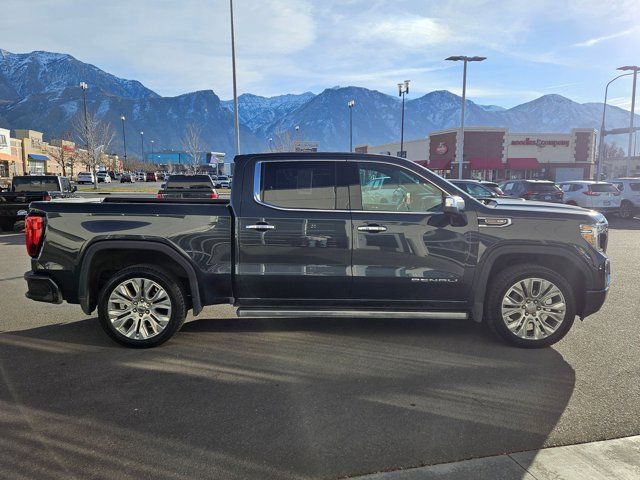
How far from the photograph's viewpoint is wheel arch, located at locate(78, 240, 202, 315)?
4512 millimetres

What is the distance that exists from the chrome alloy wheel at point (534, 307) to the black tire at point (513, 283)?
1.3 inches

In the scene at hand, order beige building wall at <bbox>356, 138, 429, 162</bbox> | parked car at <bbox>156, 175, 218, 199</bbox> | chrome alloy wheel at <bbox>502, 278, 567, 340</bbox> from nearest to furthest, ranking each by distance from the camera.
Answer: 1. chrome alloy wheel at <bbox>502, 278, 567, 340</bbox>
2. parked car at <bbox>156, 175, 218, 199</bbox>
3. beige building wall at <bbox>356, 138, 429, 162</bbox>

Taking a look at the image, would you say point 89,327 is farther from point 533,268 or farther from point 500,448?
point 533,268

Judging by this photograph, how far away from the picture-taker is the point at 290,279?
454 centimetres

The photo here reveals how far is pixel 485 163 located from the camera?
4375 centimetres

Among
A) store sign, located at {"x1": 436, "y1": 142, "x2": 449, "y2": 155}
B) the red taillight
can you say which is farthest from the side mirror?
store sign, located at {"x1": 436, "y1": 142, "x2": 449, "y2": 155}

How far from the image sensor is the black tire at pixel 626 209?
18578 millimetres

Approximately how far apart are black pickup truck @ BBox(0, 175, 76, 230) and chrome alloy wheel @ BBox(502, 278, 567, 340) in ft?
43.5

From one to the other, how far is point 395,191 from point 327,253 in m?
0.95

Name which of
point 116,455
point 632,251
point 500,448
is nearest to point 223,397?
point 116,455

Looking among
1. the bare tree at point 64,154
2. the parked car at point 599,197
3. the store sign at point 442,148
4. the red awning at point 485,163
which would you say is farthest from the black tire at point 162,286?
the bare tree at point 64,154

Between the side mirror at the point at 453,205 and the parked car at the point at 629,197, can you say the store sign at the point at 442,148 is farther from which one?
the side mirror at the point at 453,205

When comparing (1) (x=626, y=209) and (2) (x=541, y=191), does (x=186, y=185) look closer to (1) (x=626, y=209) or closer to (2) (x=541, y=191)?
(2) (x=541, y=191)

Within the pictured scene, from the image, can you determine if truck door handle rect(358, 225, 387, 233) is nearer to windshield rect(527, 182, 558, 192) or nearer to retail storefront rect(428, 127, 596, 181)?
windshield rect(527, 182, 558, 192)
